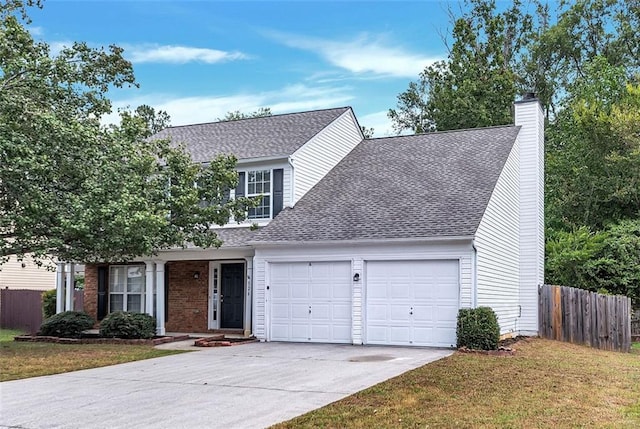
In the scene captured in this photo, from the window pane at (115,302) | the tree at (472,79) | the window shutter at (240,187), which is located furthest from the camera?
the tree at (472,79)

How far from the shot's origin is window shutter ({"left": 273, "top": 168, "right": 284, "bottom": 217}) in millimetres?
20094

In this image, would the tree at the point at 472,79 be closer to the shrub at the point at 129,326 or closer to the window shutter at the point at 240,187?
the window shutter at the point at 240,187

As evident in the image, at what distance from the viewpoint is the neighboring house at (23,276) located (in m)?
31.2

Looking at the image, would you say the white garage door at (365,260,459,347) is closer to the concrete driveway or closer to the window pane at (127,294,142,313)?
the concrete driveway

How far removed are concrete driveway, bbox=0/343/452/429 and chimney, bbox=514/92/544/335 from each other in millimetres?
6551

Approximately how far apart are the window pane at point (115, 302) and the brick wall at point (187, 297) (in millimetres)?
2105

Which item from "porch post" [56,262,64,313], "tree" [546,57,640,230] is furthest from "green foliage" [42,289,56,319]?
"tree" [546,57,640,230]

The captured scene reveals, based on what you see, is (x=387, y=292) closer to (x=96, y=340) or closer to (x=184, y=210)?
(x=184, y=210)

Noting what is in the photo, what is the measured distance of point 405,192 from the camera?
744 inches

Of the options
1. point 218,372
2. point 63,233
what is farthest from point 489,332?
point 63,233

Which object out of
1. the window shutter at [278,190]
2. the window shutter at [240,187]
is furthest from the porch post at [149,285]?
the window shutter at [278,190]

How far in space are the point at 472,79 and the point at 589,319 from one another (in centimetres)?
2095

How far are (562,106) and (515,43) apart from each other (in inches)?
230

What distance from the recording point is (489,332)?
49.0 ft
